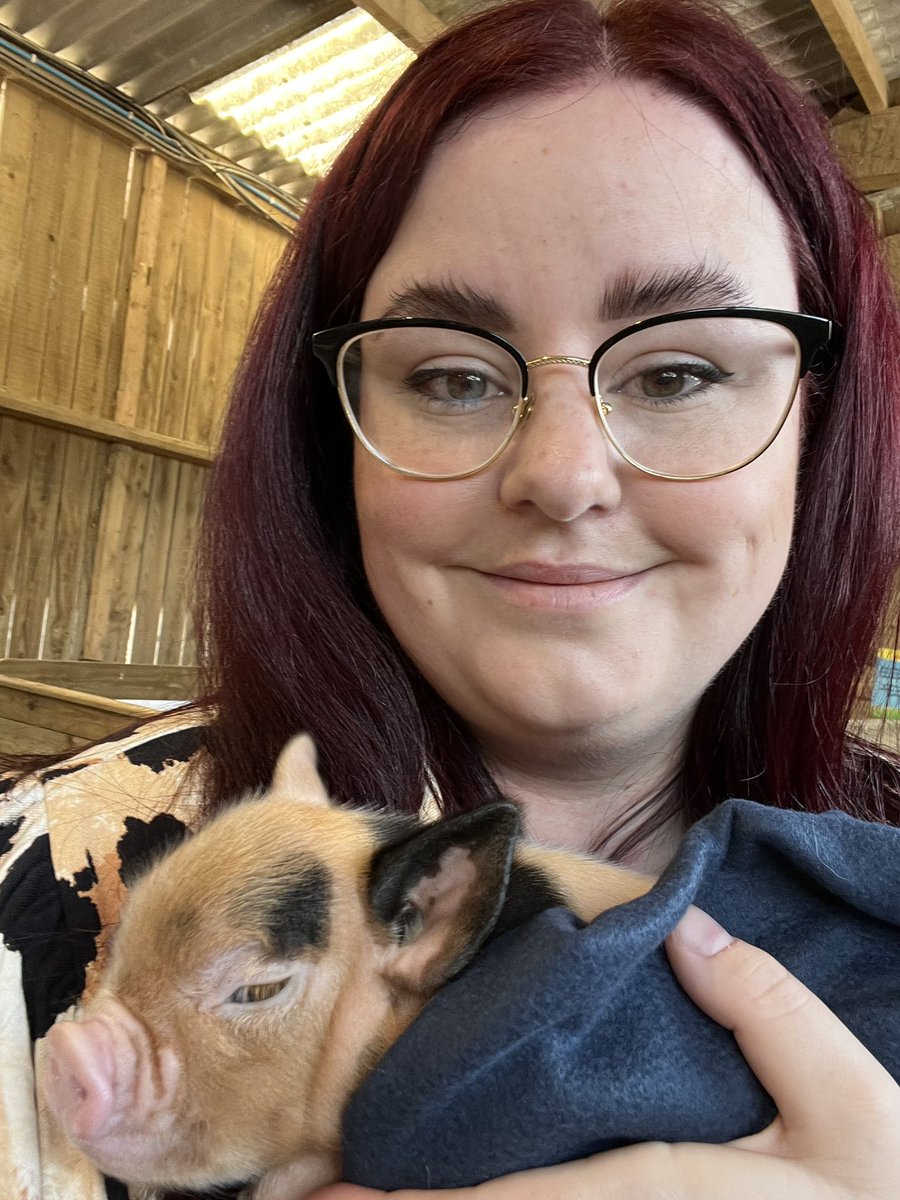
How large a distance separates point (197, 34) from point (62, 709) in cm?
292

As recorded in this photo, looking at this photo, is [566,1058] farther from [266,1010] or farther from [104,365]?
[104,365]

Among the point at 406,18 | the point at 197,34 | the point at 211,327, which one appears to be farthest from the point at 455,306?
the point at 211,327

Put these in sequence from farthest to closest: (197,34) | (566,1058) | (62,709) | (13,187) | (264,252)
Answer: (264,252) → (13,187) → (197,34) → (62,709) → (566,1058)

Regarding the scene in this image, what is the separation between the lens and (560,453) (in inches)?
26.9

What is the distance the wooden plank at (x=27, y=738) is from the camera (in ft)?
8.49

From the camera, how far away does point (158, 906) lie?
25.3 inches

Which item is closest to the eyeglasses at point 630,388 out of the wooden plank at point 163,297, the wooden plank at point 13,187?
the wooden plank at point 13,187

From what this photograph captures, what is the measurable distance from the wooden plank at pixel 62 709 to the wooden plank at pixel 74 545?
219 centimetres

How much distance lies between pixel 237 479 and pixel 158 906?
420 millimetres

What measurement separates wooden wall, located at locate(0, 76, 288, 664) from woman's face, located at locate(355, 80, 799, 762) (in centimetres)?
366

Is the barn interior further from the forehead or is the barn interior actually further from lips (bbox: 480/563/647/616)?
lips (bbox: 480/563/647/616)

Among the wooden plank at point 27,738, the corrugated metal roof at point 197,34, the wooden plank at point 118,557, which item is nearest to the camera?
the wooden plank at point 27,738

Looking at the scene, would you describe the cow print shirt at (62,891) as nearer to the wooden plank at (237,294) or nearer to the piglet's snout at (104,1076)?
the piglet's snout at (104,1076)

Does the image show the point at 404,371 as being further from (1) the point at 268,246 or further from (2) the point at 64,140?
(1) the point at 268,246
